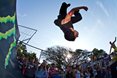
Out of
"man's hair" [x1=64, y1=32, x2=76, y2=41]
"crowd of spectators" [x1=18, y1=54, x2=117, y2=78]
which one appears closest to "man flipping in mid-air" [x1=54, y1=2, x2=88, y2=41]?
"man's hair" [x1=64, y1=32, x2=76, y2=41]

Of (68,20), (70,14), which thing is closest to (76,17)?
(70,14)

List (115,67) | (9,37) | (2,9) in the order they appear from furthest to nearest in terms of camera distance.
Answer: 1. (115,67)
2. (9,37)
3. (2,9)

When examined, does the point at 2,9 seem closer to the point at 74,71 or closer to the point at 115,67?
the point at 74,71

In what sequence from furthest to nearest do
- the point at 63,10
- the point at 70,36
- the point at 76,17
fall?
the point at 76,17, the point at 70,36, the point at 63,10

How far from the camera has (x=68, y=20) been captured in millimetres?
8641

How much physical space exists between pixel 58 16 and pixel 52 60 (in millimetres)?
50212

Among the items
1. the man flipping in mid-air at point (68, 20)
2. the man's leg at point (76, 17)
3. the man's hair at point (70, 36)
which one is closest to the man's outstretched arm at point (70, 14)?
the man flipping in mid-air at point (68, 20)

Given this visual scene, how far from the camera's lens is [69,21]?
28.6 feet

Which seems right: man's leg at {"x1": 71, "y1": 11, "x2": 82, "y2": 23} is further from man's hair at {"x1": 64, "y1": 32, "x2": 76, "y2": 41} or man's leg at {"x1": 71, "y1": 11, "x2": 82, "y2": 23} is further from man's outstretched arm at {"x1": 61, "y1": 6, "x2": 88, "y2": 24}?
man's hair at {"x1": 64, "y1": 32, "x2": 76, "y2": 41}

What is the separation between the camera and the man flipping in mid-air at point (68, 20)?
A: 321 inches

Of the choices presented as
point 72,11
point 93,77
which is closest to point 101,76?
point 93,77

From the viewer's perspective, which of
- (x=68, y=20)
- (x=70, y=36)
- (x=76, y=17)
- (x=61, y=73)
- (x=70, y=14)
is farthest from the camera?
(x=61, y=73)

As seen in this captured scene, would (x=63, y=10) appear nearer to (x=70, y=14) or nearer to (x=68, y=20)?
(x=68, y=20)

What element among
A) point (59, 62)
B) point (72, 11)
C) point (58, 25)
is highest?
point (59, 62)
